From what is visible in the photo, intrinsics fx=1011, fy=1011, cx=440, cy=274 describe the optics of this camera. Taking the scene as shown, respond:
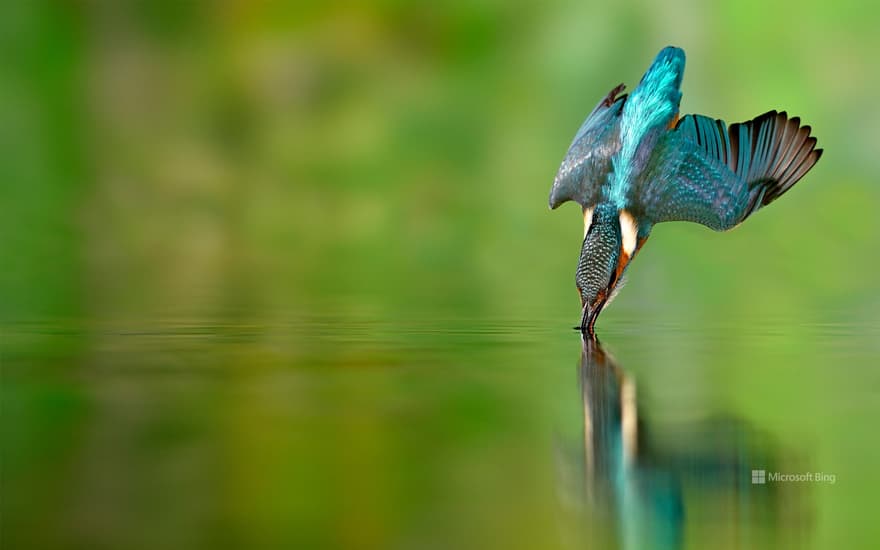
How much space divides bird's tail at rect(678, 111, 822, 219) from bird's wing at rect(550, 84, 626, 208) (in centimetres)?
38

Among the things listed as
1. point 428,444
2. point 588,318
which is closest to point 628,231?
point 588,318

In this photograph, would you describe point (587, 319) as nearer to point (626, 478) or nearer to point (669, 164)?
point (669, 164)

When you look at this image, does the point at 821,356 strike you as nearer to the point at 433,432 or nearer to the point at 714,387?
the point at 714,387

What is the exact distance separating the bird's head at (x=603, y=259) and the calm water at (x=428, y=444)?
53 cm

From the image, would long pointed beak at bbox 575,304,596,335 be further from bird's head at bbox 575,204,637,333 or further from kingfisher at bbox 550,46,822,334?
kingfisher at bbox 550,46,822,334

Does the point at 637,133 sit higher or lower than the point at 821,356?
higher

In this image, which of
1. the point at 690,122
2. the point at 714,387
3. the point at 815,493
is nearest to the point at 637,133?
the point at 690,122

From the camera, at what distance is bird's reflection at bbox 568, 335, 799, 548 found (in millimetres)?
1694

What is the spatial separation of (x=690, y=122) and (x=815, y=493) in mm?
3656

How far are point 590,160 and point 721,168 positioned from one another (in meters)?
0.67

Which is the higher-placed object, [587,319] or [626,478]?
[587,319]

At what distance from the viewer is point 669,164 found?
5.12 meters

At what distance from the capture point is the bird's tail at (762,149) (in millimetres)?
5293

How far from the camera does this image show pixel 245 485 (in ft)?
6.35
